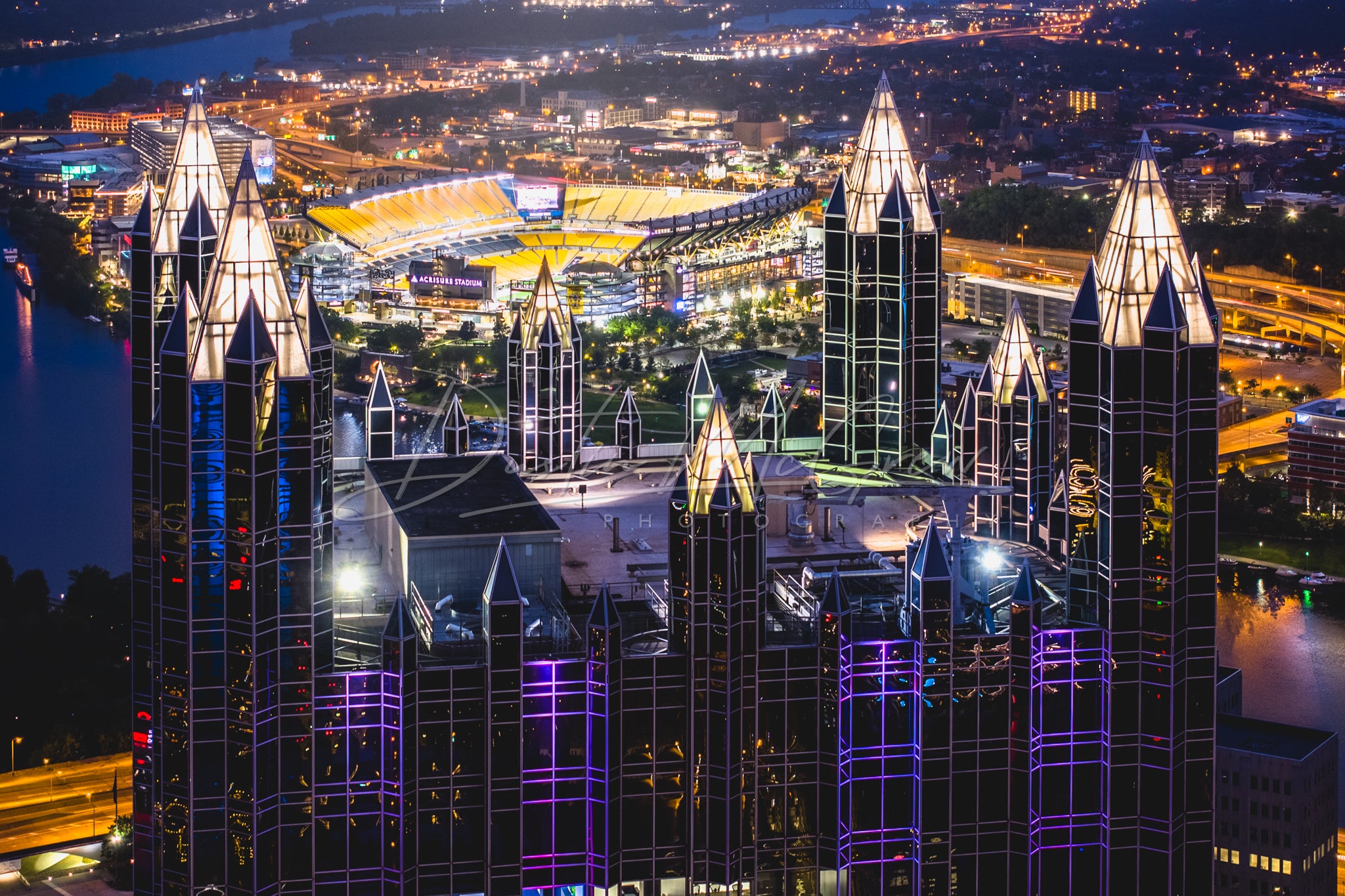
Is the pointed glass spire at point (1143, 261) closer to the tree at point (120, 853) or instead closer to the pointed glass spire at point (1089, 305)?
the pointed glass spire at point (1089, 305)

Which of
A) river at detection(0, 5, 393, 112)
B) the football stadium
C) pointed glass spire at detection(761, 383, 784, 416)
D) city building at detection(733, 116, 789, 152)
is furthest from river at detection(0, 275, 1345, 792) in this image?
river at detection(0, 5, 393, 112)

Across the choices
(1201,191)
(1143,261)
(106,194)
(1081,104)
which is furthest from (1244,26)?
(1143,261)

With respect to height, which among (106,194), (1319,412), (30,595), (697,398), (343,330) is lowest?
(343,330)

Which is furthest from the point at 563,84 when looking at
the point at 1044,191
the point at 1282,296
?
the point at 1282,296

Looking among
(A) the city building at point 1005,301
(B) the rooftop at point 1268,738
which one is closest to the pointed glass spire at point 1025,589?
(B) the rooftop at point 1268,738

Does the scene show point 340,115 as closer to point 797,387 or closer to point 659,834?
point 797,387

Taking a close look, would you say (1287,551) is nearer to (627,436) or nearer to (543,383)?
(627,436)

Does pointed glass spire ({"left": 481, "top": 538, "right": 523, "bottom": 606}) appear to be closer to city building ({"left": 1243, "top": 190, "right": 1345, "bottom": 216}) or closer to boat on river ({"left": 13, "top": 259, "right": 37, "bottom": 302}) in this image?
boat on river ({"left": 13, "top": 259, "right": 37, "bottom": 302})
